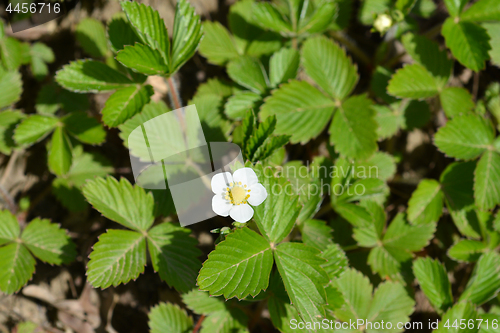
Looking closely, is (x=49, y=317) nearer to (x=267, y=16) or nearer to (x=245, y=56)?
(x=245, y=56)

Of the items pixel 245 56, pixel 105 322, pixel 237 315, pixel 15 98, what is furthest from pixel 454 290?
pixel 15 98

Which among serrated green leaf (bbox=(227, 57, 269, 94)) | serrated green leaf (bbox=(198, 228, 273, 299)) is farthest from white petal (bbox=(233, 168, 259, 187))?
serrated green leaf (bbox=(227, 57, 269, 94))

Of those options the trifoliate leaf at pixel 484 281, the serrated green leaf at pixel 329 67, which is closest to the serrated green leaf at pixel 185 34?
the serrated green leaf at pixel 329 67

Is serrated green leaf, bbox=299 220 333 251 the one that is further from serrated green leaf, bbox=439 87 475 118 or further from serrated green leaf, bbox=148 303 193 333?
serrated green leaf, bbox=439 87 475 118

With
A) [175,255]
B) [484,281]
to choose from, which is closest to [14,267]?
[175,255]

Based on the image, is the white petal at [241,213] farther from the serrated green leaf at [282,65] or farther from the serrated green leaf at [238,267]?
the serrated green leaf at [282,65]

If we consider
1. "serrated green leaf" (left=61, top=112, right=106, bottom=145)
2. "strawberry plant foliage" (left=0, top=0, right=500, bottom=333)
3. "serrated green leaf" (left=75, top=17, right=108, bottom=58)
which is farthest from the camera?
"serrated green leaf" (left=75, top=17, right=108, bottom=58)

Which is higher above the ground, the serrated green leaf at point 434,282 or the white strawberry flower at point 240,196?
the white strawberry flower at point 240,196
